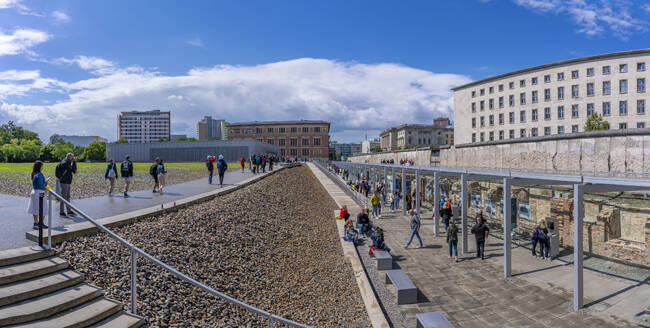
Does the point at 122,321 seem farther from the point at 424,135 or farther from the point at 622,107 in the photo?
the point at 424,135

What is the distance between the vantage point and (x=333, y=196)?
23.2 metres

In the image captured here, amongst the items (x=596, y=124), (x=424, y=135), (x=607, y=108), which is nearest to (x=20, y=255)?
(x=596, y=124)

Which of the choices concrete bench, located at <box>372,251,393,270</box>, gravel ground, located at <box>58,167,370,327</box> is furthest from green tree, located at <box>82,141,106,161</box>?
concrete bench, located at <box>372,251,393,270</box>

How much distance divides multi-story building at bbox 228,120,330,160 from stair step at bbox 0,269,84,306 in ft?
349

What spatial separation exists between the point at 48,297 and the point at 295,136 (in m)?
109

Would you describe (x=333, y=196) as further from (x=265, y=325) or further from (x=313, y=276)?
(x=265, y=325)

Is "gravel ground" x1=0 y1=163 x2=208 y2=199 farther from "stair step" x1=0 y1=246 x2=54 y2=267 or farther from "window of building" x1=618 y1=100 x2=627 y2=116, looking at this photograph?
"window of building" x1=618 y1=100 x2=627 y2=116

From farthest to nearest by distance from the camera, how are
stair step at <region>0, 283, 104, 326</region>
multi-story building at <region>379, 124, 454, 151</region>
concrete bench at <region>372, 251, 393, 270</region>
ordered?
1. multi-story building at <region>379, 124, 454, 151</region>
2. concrete bench at <region>372, 251, 393, 270</region>
3. stair step at <region>0, 283, 104, 326</region>

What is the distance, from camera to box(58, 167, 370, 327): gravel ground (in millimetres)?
5277

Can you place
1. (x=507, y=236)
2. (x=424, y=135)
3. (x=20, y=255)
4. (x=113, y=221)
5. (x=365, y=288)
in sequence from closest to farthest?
(x=20, y=255) → (x=113, y=221) → (x=365, y=288) → (x=507, y=236) → (x=424, y=135)

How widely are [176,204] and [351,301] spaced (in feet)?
20.4

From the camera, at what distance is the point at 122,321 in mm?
4242

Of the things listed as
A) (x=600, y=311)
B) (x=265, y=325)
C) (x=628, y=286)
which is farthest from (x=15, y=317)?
(x=628, y=286)

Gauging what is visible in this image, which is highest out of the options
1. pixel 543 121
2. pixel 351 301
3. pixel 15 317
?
pixel 543 121
